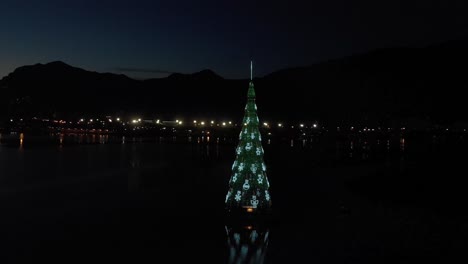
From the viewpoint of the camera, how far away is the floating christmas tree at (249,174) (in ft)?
46.0

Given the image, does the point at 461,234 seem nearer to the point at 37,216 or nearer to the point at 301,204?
the point at 301,204

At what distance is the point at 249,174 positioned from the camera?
14.0 m

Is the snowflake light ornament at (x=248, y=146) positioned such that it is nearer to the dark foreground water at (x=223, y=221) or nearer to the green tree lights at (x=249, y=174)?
the green tree lights at (x=249, y=174)

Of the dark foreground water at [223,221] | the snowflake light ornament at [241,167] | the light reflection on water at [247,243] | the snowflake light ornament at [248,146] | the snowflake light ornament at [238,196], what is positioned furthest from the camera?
the snowflake light ornament at [238,196]

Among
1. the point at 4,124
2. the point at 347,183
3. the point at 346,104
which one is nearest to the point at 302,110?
the point at 346,104

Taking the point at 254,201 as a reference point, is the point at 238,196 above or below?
above

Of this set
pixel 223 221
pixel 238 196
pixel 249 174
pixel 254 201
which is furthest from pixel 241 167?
pixel 223 221

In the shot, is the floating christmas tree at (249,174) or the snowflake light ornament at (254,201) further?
the snowflake light ornament at (254,201)

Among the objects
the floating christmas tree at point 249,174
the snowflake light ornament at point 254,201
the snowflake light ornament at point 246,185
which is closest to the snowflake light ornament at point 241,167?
the floating christmas tree at point 249,174

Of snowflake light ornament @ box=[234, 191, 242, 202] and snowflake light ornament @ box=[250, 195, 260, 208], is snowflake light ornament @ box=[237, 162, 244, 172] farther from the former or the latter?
snowflake light ornament @ box=[250, 195, 260, 208]

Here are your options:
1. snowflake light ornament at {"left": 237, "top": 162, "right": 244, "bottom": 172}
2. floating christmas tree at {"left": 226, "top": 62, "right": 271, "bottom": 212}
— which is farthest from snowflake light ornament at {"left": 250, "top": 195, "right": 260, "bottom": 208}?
snowflake light ornament at {"left": 237, "top": 162, "right": 244, "bottom": 172}

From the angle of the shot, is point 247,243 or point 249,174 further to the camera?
point 249,174

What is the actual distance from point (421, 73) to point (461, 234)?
624 ft

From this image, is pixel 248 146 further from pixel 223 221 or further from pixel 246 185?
pixel 223 221
